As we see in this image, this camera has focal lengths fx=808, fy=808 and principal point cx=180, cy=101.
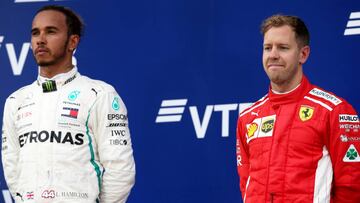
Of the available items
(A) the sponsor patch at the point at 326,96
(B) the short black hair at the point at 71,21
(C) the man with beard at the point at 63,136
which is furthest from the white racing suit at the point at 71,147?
(A) the sponsor patch at the point at 326,96

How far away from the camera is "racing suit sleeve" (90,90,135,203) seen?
3227mm

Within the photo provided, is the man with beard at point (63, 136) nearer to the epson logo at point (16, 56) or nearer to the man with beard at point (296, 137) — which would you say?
the man with beard at point (296, 137)

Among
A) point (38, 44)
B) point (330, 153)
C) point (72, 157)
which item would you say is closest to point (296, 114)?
point (330, 153)

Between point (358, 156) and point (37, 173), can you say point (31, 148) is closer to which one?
point (37, 173)

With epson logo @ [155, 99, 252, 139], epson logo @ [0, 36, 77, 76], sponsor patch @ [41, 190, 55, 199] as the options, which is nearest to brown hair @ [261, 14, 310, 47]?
epson logo @ [155, 99, 252, 139]

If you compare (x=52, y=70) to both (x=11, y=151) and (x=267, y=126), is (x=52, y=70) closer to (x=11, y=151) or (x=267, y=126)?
(x=11, y=151)

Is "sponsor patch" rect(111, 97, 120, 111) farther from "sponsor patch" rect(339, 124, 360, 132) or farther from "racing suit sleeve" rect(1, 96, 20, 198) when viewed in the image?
"sponsor patch" rect(339, 124, 360, 132)

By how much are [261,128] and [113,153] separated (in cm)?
60

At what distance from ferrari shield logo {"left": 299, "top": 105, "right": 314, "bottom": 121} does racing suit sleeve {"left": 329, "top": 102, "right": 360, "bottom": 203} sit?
8 cm

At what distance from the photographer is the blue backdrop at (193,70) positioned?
3.97m

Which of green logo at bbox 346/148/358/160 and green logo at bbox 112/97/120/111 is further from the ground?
green logo at bbox 112/97/120/111

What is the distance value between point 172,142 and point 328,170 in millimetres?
1211

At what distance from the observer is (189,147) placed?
4098 millimetres

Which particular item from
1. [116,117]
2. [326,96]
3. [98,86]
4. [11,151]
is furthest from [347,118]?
[11,151]
